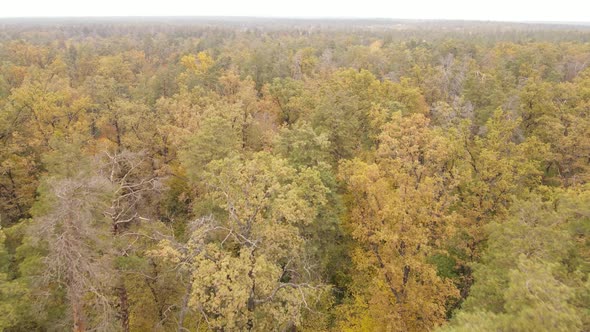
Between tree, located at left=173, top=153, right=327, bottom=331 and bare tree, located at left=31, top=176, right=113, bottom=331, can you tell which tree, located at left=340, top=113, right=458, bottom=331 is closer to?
tree, located at left=173, top=153, right=327, bottom=331

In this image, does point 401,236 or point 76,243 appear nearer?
point 76,243

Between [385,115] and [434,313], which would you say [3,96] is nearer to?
[385,115]

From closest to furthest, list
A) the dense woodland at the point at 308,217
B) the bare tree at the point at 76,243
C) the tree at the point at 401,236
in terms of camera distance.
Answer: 1. the bare tree at the point at 76,243
2. the dense woodland at the point at 308,217
3. the tree at the point at 401,236

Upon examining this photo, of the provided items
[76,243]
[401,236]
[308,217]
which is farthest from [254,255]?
[401,236]

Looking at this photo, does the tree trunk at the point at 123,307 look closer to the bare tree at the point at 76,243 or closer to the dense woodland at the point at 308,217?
the dense woodland at the point at 308,217

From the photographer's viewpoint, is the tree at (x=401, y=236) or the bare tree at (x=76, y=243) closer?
the bare tree at (x=76, y=243)

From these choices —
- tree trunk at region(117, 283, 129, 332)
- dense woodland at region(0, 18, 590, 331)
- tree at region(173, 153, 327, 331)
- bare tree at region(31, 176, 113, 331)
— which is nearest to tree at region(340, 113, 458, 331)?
dense woodland at region(0, 18, 590, 331)

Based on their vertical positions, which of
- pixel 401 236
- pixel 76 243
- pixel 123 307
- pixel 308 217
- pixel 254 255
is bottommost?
pixel 123 307

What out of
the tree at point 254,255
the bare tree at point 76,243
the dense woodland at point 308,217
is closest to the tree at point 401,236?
the dense woodland at point 308,217

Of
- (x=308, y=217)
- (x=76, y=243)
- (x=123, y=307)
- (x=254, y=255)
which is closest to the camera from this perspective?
(x=76, y=243)

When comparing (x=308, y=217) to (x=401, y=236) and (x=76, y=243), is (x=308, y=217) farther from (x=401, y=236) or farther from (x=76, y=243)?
(x=76, y=243)
